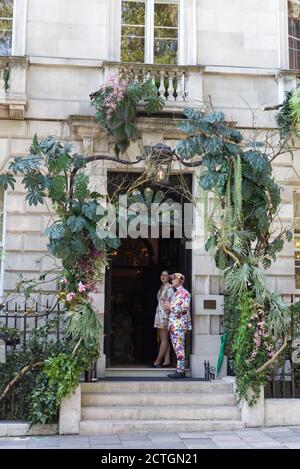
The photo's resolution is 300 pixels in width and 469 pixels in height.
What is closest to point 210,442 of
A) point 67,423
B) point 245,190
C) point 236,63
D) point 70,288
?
point 67,423

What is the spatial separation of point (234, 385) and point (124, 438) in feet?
7.34

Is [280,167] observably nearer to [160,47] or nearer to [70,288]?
[160,47]

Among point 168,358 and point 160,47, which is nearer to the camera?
point 168,358

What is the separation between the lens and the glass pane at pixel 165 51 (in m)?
13.4

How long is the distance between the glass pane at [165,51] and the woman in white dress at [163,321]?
15.2 feet

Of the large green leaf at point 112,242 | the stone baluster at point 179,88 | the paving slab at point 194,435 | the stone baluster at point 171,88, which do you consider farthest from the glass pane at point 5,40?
the paving slab at point 194,435

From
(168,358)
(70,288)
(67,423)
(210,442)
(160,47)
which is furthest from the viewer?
(160,47)

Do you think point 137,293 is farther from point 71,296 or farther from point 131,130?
point 71,296

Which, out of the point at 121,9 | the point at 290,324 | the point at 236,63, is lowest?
the point at 290,324

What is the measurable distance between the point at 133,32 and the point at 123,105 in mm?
2467

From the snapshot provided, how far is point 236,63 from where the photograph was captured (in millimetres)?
13289


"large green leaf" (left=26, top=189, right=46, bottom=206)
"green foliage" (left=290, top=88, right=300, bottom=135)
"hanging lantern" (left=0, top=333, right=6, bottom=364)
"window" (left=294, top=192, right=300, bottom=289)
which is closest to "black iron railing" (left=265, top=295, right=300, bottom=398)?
"window" (left=294, top=192, right=300, bottom=289)

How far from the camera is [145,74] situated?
501 inches

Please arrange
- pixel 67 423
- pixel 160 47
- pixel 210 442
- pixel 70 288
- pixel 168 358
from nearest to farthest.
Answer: pixel 210 442
pixel 67 423
pixel 70 288
pixel 168 358
pixel 160 47
